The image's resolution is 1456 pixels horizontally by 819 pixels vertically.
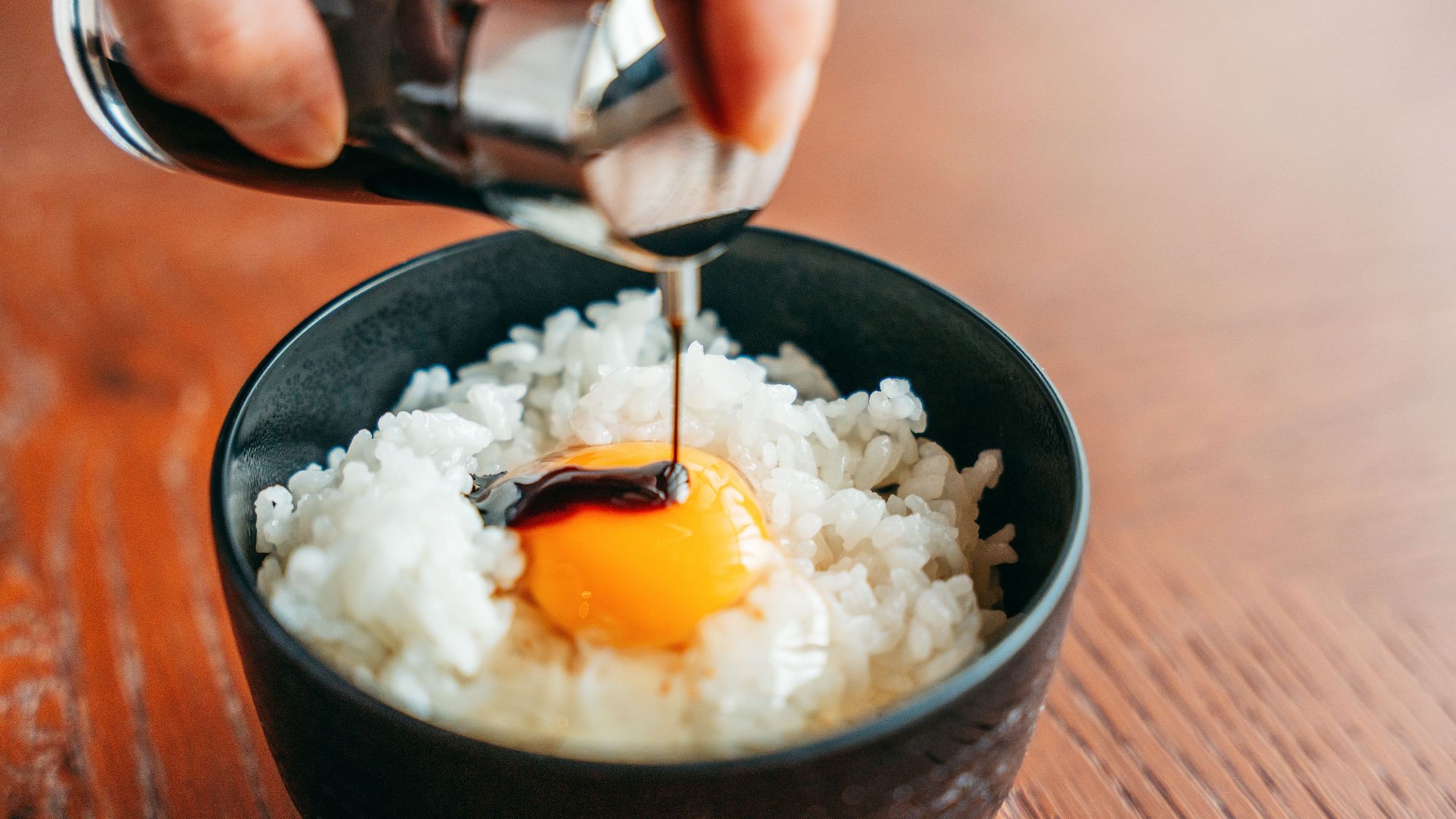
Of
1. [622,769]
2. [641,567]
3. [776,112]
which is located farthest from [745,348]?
[622,769]

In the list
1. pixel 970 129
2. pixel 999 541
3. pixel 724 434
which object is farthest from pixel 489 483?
pixel 970 129

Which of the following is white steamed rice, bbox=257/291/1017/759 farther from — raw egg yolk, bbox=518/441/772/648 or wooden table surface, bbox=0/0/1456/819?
wooden table surface, bbox=0/0/1456/819

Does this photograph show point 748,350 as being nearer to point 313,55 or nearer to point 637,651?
point 637,651

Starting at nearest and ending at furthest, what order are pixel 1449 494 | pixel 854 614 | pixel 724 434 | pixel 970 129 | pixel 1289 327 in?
1. pixel 854 614
2. pixel 724 434
3. pixel 1449 494
4. pixel 1289 327
5. pixel 970 129

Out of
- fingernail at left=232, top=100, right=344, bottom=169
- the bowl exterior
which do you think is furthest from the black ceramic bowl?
fingernail at left=232, top=100, right=344, bottom=169

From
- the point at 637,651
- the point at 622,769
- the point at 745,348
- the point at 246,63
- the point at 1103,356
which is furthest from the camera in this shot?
the point at 1103,356

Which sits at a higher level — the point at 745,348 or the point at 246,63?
the point at 246,63

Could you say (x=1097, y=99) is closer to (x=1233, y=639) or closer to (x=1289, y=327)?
(x=1289, y=327)
